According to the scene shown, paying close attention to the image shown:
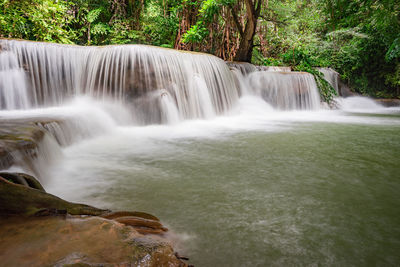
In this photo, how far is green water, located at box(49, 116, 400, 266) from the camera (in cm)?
143

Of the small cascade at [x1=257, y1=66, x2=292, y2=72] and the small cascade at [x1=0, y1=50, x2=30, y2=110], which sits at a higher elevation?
the small cascade at [x1=257, y1=66, x2=292, y2=72]

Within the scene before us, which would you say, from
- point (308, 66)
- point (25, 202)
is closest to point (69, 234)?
point (25, 202)

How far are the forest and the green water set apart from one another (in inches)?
332

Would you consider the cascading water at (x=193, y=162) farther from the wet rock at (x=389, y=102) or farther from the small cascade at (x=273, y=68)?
the wet rock at (x=389, y=102)

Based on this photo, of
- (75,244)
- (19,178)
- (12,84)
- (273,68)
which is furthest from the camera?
(273,68)

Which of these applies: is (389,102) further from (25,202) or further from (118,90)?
(25,202)

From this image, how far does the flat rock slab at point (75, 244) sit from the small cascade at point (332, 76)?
1285 centimetres

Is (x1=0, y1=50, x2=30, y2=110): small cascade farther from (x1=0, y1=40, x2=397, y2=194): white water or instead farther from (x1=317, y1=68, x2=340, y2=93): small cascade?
(x1=317, y1=68, x2=340, y2=93): small cascade

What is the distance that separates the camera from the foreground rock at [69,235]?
3.49 ft

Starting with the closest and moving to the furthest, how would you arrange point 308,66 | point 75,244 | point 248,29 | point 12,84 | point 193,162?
point 75,244
point 193,162
point 12,84
point 248,29
point 308,66

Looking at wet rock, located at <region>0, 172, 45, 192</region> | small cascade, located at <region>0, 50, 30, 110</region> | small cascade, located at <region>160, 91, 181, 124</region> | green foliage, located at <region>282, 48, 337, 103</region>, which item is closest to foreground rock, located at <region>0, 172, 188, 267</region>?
wet rock, located at <region>0, 172, 45, 192</region>

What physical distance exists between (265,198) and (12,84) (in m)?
6.25

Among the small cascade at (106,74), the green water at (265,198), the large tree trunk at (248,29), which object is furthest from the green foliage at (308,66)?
the green water at (265,198)

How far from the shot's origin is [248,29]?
36.0ft
